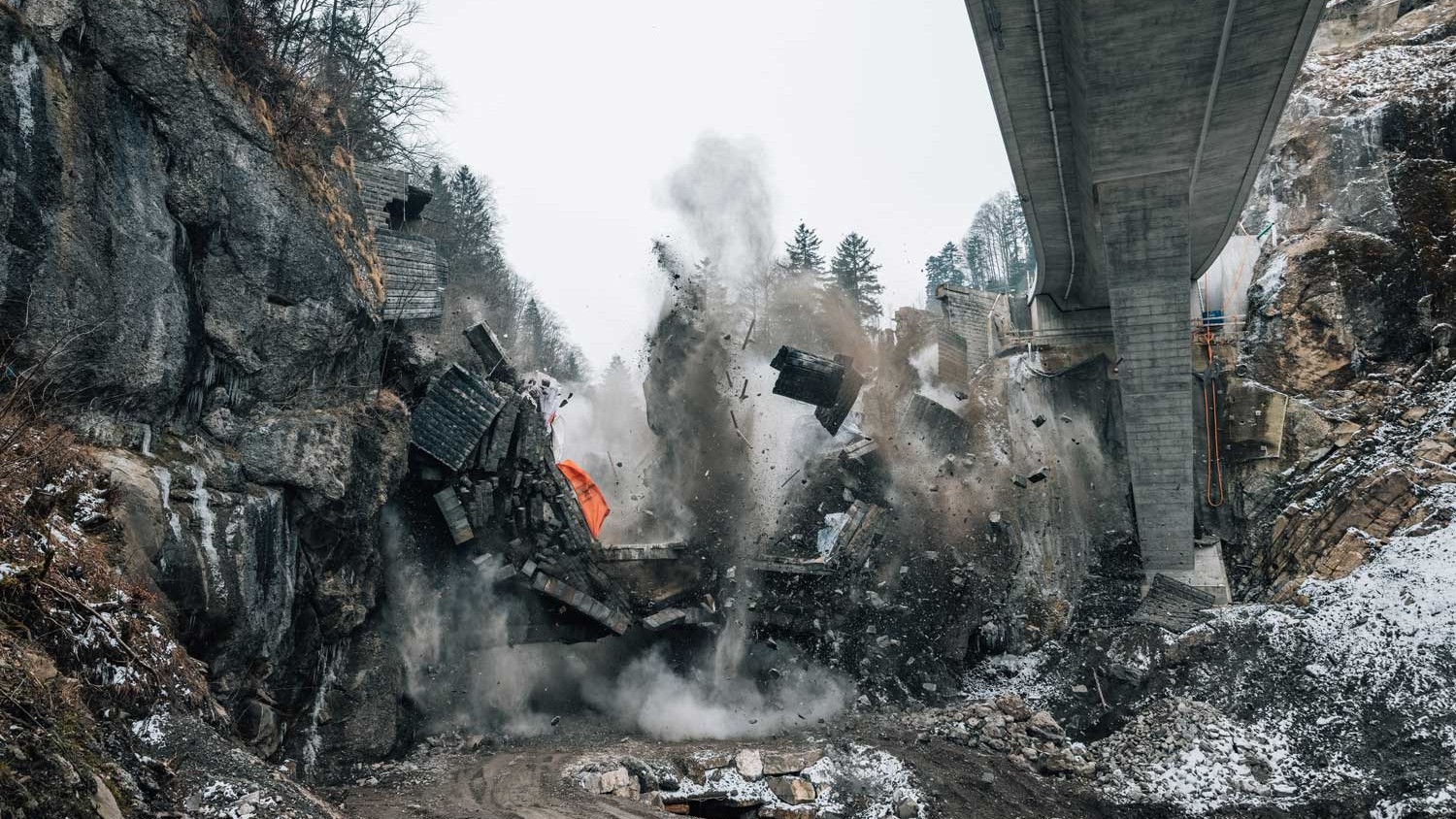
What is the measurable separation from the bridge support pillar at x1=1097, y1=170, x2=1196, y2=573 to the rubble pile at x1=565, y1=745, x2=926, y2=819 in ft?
33.3

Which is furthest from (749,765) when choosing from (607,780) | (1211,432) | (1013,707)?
(1211,432)

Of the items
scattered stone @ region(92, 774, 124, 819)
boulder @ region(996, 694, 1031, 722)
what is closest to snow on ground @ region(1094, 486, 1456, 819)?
boulder @ region(996, 694, 1031, 722)

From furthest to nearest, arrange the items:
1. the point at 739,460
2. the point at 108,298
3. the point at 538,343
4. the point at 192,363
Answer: the point at 538,343 → the point at 739,460 → the point at 192,363 → the point at 108,298

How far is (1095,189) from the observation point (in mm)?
15055

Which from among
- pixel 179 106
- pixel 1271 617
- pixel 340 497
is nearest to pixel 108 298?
pixel 179 106

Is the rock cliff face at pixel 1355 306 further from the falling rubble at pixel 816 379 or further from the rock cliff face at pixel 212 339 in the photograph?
the rock cliff face at pixel 212 339

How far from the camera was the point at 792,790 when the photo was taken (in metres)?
10.9

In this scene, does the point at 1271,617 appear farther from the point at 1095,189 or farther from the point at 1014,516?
the point at 1095,189

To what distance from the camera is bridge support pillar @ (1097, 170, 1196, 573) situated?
14.9 metres

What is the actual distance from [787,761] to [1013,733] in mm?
4420

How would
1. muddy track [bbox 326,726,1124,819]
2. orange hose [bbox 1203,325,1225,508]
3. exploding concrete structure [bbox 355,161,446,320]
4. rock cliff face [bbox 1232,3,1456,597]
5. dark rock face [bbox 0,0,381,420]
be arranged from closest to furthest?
dark rock face [bbox 0,0,381,420] → muddy track [bbox 326,726,1124,819] → exploding concrete structure [bbox 355,161,446,320] → rock cliff face [bbox 1232,3,1456,597] → orange hose [bbox 1203,325,1225,508]

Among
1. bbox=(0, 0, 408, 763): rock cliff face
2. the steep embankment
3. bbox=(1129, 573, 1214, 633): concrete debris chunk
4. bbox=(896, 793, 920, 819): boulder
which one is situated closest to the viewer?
bbox=(0, 0, 408, 763): rock cliff face

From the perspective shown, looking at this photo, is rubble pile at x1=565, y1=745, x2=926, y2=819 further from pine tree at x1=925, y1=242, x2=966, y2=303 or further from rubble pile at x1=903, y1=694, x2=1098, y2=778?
pine tree at x1=925, y1=242, x2=966, y2=303

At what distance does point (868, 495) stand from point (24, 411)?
53.2 ft
